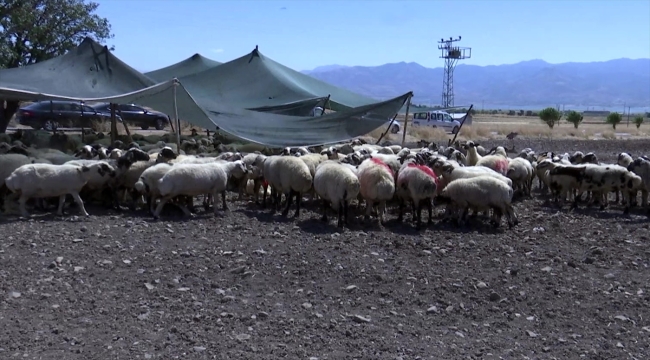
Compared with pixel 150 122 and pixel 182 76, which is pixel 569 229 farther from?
pixel 150 122

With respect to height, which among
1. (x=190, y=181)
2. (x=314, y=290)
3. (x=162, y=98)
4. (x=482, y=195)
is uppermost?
(x=162, y=98)

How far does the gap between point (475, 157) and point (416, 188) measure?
5.65 meters

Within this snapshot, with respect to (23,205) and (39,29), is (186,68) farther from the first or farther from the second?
(23,205)

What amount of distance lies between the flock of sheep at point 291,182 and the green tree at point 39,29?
1203 centimetres

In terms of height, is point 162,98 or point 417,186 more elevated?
point 162,98

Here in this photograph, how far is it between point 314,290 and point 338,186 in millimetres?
3649

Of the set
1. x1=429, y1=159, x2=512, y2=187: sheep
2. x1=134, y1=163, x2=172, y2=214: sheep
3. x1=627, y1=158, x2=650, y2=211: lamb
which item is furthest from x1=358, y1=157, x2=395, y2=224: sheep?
x1=627, y1=158, x2=650, y2=211: lamb

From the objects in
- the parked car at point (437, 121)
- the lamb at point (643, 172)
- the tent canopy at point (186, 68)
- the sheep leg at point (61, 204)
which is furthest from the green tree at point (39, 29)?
the parked car at point (437, 121)

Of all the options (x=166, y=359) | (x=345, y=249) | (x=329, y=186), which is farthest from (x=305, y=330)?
(x=329, y=186)

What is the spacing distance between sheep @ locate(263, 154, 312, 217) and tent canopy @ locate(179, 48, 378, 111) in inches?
380

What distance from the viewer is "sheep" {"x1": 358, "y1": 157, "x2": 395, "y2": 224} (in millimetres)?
11922

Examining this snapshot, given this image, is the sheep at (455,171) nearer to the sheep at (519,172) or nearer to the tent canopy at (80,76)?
the sheep at (519,172)

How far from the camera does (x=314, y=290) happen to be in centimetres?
844

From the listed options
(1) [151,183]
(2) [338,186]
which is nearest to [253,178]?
(1) [151,183]
